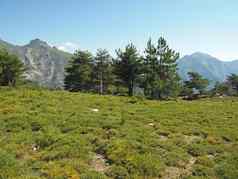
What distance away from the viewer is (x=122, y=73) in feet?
170

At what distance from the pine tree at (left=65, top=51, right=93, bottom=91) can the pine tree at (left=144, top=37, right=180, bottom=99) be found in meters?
17.4

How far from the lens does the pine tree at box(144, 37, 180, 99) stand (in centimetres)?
4828

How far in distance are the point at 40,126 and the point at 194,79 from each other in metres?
82.5

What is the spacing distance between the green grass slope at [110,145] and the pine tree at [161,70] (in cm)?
2948

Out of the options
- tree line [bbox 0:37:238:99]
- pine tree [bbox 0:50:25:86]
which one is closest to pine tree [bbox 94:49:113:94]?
tree line [bbox 0:37:238:99]

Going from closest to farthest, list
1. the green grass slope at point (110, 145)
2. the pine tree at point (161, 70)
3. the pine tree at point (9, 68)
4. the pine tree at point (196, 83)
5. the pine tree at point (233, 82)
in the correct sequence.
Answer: the green grass slope at point (110, 145)
the pine tree at point (161, 70)
the pine tree at point (9, 68)
the pine tree at point (196, 83)
the pine tree at point (233, 82)

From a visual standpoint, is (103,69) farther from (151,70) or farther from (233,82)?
(233,82)

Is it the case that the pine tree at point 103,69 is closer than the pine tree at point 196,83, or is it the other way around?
the pine tree at point 103,69

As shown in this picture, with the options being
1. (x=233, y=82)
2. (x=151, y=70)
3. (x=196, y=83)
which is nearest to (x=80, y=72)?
(x=151, y=70)

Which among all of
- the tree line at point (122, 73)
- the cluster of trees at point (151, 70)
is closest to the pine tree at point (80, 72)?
the tree line at point (122, 73)

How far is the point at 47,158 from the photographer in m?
9.99

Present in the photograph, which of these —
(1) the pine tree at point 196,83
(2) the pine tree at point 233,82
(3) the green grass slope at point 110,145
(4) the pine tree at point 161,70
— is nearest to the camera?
(3) the green grass slope at point 110,145

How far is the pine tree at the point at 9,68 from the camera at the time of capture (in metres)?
61.6

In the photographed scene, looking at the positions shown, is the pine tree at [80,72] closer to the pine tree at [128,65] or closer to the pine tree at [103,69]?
the pine tree at [103,69]
